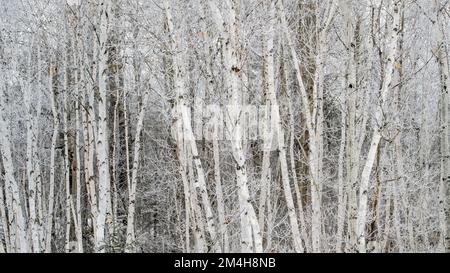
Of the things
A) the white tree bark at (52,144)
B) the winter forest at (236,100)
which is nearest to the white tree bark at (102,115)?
the winter forest at (236,100)

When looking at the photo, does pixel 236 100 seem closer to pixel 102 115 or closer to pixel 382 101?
pixel 382 101

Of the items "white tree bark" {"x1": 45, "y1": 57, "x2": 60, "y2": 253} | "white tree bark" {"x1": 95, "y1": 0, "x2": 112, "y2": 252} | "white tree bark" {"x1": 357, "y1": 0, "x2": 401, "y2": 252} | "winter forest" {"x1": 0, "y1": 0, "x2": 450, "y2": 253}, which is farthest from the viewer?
"white tree bark" {"x1": 45, "y1": 57, "x2": 60, "y2": 253}

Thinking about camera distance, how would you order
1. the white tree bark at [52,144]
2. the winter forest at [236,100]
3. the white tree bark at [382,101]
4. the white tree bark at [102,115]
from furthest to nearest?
the white tree bark at [52,144], the white tree bark at [102,115], the winter forest at [236,100], the white tree bark at [382,101]

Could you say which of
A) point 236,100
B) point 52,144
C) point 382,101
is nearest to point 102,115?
point 236,100

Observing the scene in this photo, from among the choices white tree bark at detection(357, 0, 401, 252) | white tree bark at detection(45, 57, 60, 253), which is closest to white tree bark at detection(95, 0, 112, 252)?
white tree bark at detection(45, 57, 60, 253)

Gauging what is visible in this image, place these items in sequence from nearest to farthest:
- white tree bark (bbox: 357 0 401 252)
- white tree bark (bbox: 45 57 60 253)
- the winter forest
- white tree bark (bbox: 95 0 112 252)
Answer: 1. white tree bark (bbox: 357 0 401 252)
2. the winter forest
3. white tree bark (bbox: 95 0 112 252)
4. white tree bark (bbox: 45 57 60 253)

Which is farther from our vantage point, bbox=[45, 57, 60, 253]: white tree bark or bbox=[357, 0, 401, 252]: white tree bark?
bbox=[45, 57, 60, 253]: white tree bark

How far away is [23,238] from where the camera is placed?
7.41m

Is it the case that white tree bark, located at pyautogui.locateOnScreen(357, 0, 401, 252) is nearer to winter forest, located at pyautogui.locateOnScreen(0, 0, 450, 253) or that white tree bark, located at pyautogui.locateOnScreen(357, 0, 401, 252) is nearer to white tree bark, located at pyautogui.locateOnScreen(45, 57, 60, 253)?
winter forest, located at pyautogui.locateOnScreen(0, 0, 450, 253)

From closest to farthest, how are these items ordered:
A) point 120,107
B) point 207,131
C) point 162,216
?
point 207,131 → point 120,107 → point 162,216

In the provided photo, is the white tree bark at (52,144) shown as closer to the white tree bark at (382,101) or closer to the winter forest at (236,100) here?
the winter forest at (236,100)

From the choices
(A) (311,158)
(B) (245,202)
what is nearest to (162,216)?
(A) (311,158)
